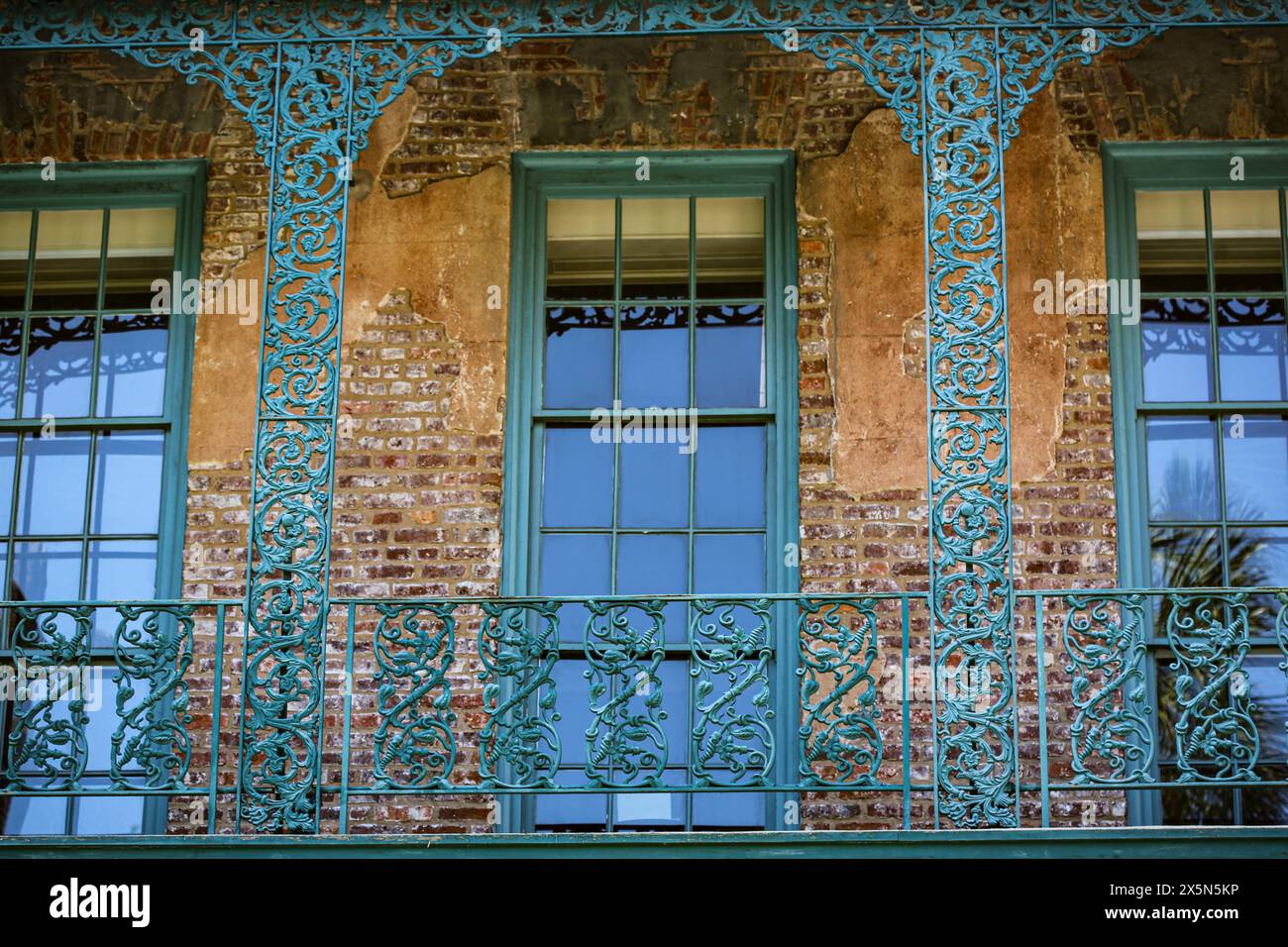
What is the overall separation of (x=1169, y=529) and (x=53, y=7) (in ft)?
18.9

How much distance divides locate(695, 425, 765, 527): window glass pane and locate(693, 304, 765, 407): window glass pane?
0.16 metres

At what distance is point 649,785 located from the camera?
8.70 meters

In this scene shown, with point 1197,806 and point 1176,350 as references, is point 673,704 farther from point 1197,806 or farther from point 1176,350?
point 1176,350

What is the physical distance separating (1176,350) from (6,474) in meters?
5.87

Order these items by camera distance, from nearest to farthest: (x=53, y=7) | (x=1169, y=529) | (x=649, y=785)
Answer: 1. (x=649, y=785)
2. (x=53, y=7)
3. (x=1169, y=529)

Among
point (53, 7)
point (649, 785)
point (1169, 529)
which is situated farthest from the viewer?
point (1169, 529)

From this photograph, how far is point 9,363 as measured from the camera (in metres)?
10.9

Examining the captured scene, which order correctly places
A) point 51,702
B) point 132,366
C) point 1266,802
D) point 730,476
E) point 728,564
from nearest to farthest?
point 51,702 → point 1266,802 → point 728,564 → point 730,476 → point 132,366

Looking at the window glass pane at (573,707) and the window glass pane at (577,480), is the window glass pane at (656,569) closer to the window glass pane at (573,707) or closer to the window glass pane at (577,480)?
the window glass pane at (577,480)

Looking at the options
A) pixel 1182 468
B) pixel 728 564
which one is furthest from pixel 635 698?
pixel 1182 468
